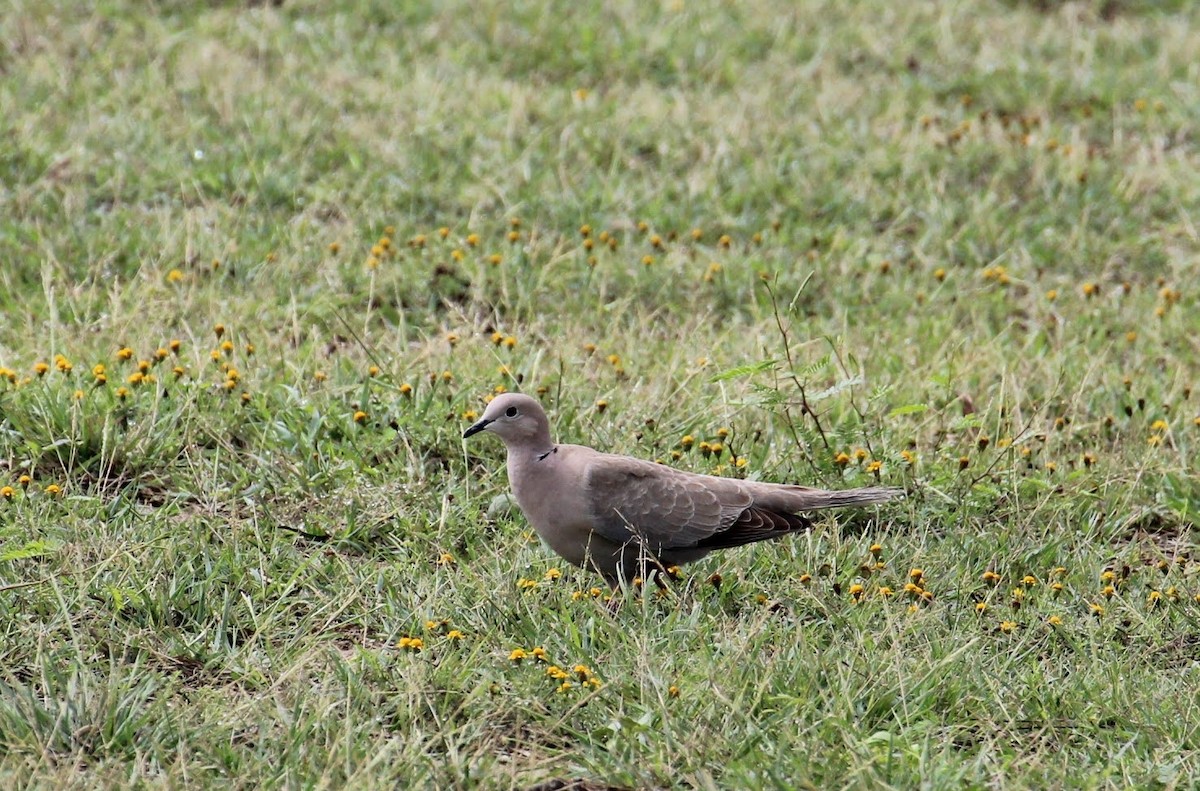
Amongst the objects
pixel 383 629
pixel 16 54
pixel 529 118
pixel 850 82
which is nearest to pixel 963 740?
pixel 383 629

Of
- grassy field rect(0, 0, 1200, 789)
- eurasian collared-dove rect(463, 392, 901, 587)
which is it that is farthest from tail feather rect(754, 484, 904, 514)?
grassy field rect(0, 0, 1200, 789)

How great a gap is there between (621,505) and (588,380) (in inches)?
57.6

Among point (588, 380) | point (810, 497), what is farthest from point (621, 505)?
point (588, 380)

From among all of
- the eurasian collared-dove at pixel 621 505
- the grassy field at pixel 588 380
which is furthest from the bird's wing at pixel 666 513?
the grassy field at pixel 588 380

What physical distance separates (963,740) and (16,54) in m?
7.12

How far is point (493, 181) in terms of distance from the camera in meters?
8.14

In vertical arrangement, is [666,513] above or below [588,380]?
above

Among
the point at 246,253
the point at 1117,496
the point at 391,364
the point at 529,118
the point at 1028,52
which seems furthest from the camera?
the point at 1028,52

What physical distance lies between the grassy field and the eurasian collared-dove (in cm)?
19

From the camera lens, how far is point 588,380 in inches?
247

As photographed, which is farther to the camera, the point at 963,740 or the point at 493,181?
the point at 493,181

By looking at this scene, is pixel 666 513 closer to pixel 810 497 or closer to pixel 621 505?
pixel 621 505

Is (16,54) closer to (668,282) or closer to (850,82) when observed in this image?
(668,282)

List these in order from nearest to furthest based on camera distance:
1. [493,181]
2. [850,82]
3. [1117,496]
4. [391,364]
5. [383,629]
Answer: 1. [383,629]
2. [1117,496]
3. [391,364]
4. [493,181]
5. [850,82]
